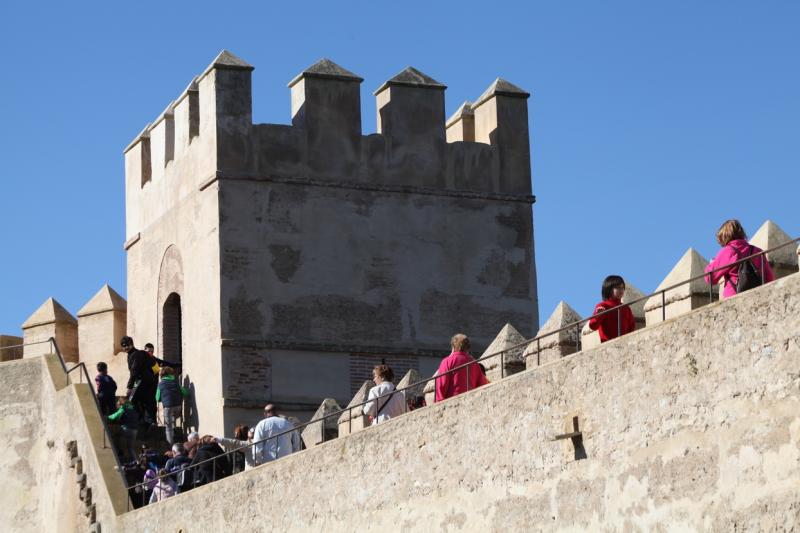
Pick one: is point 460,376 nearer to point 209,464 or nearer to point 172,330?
point 209,464

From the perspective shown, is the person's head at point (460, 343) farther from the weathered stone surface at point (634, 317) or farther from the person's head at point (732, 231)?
the person's head at point (732, 231)

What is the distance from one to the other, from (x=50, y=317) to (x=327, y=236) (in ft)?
20.6

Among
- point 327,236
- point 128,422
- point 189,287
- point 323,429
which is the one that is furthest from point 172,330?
point 323,429

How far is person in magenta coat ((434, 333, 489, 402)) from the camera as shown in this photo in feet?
58.2

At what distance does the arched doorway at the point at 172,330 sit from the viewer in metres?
29.2

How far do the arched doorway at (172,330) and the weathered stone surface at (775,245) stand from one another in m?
14.8

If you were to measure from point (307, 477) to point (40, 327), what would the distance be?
13.0 m

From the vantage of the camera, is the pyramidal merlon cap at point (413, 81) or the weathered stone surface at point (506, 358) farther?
the pyramidal merlon cap at point (413, 81)

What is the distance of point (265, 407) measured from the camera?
2505 cm

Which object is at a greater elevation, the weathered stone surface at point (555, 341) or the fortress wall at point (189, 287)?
the fortress wall at point (189, 287)

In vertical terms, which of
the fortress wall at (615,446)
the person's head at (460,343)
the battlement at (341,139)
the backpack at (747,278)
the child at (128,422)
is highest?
the battlement at (341,139)

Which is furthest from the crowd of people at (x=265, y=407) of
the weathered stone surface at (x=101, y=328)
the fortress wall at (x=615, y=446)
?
the weathered stone surface at (x=101, y=328)

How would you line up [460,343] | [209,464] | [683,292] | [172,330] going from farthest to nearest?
[172,330] → [209,464] → [460,343] → [683,292]

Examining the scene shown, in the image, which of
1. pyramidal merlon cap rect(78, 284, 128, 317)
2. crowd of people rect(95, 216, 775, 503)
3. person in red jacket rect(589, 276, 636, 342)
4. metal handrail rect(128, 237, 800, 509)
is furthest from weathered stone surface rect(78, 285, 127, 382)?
person in red jacket rect(589, 276, 636, 342)
